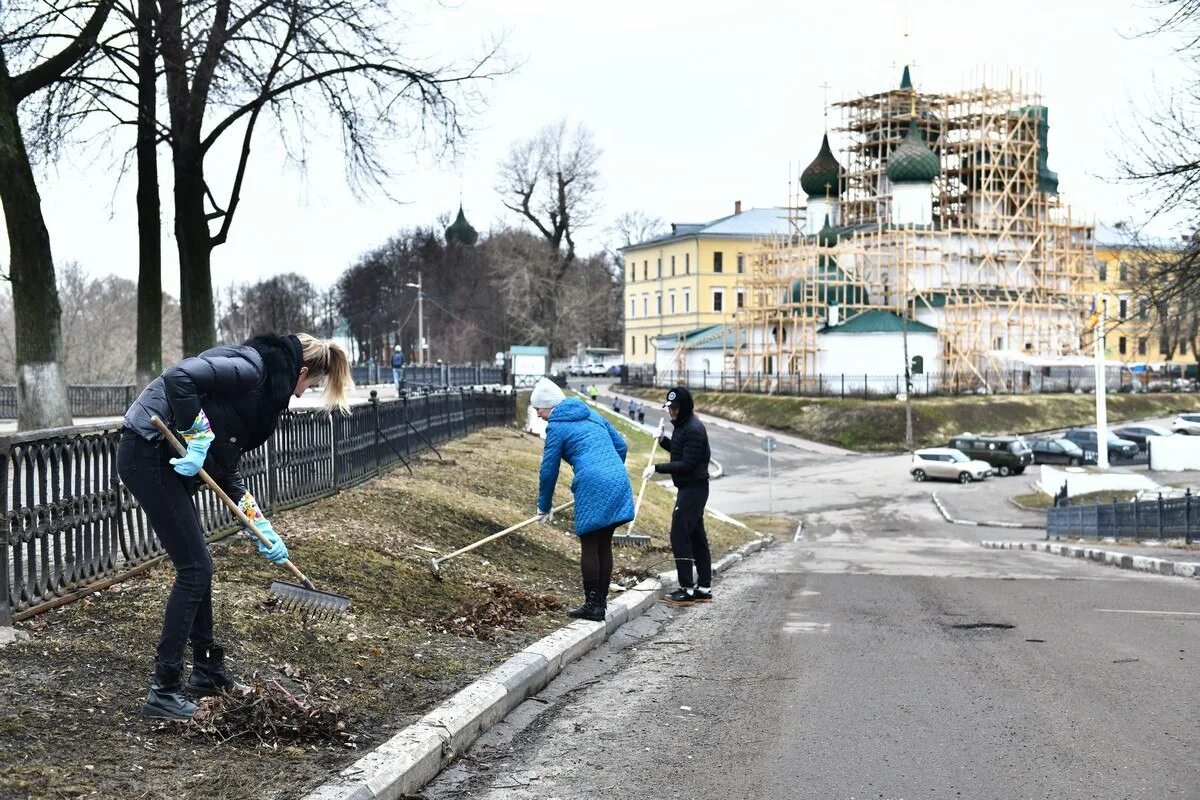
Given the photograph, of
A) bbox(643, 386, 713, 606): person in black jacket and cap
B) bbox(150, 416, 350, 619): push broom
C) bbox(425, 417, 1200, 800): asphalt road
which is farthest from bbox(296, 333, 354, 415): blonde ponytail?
bbox(643, 386, 713, 606): person in black jacket and cap

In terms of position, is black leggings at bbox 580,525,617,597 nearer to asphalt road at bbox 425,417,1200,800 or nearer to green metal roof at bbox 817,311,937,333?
asphalt road at bbox 425,417,1200,800

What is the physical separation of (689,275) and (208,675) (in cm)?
10168

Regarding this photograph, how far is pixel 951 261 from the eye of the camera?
82562mm

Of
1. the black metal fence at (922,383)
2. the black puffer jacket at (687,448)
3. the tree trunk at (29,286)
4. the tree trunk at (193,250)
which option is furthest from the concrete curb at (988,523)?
the black metal fence at (922,383)

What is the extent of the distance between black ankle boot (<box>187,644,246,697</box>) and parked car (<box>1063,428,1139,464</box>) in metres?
57.0

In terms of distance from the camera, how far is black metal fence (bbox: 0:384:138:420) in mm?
38469

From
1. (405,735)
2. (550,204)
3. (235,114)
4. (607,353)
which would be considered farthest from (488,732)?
(607,353)

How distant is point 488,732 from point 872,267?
259 feet

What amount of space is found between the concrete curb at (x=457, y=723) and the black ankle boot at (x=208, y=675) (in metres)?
1.00

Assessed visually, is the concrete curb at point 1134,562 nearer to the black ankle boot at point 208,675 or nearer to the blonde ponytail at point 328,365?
the blonde ponytail at point 328,365

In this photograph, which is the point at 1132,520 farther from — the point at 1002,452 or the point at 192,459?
the point at 1002,452

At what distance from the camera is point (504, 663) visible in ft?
25.0

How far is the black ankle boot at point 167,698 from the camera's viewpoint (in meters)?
5.68

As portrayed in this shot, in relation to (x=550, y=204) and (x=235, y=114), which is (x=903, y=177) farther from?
(x=235, y=114)
